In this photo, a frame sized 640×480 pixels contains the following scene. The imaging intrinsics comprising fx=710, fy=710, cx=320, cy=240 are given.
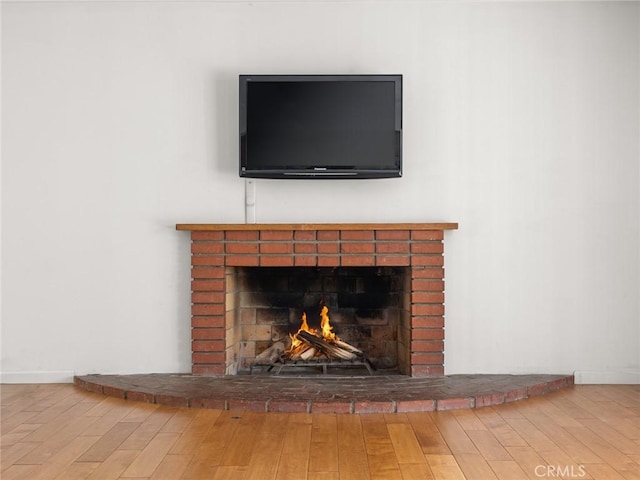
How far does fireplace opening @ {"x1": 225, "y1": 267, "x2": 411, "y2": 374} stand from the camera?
4.54 m

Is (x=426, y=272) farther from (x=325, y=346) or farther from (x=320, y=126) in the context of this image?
(x=320, y=126)

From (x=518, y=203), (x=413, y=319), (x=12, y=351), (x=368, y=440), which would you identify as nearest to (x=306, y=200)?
(x=413, y=319)

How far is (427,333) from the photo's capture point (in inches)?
166

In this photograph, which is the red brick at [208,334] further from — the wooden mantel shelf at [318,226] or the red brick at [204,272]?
the wooden mantel shelf at [318,226]

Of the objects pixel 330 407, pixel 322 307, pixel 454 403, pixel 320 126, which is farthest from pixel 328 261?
pixel 454 403

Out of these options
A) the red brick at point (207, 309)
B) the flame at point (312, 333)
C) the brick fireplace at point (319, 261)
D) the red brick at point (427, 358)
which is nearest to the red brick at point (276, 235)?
the brick fireplace at point (319, 261)

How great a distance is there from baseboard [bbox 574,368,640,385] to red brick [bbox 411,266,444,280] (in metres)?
1.05

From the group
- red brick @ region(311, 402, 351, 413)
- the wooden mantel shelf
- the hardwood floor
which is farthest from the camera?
the wooden mantel shelf

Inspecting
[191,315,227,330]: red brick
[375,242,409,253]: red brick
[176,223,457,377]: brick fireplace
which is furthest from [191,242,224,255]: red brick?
[375,242,409,253]: red brick

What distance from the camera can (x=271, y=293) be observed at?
4559mm

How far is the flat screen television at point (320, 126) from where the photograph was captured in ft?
13.8

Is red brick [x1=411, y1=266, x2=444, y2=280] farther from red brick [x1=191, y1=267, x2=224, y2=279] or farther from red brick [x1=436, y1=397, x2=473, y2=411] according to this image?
red brick [x1=191, y1=267, x2=224, y2=279]

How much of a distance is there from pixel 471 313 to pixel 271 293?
1.26 metres

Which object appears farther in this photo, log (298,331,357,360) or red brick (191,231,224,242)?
log (298,331,357,360)
